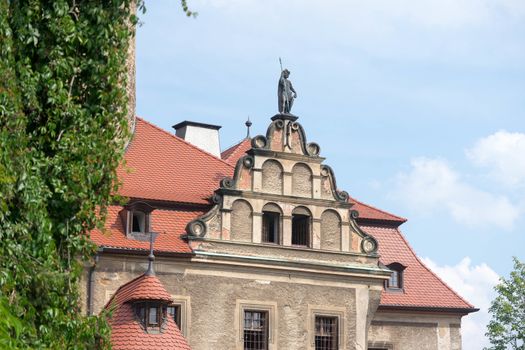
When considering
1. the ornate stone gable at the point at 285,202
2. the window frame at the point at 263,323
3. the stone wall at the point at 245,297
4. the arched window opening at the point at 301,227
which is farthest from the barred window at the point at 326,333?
the arched window opening at the point at 301,227

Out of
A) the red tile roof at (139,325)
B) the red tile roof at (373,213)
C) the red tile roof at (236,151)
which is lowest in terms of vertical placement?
the red tile roof at (139,325)

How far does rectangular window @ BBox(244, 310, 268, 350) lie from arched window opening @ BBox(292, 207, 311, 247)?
6.59ft

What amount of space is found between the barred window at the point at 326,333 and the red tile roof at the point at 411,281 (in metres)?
2.41

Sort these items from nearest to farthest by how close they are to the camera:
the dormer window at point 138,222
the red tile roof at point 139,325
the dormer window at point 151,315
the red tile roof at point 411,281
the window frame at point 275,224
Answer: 1. the red tile roof at point 139,325
2. the dormer window at point 151,315
3. the dormer window at point 138,222
4. the window frame at point 275,224
5. the red tile roof at point 411,281

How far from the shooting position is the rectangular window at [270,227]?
3020 centimetres

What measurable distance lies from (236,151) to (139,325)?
8.82m

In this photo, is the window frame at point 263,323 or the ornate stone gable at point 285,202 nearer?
the window frame at point 263,323

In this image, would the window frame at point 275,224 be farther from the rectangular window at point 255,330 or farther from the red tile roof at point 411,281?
the red tile roof at point 411,281

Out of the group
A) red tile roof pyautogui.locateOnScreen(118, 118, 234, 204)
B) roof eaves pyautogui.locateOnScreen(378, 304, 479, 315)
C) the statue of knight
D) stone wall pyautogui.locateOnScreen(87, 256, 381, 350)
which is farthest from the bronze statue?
roof eaves pyautogui.locateOnScreen(378, 304, 479, 315)

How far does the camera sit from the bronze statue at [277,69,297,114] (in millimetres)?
31048

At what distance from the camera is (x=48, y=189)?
59.7ft

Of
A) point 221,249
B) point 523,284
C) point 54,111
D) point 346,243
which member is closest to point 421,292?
point 346,243

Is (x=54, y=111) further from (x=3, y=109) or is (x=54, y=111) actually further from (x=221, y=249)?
(x=221, y=249)

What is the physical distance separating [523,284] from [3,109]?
31.0m
